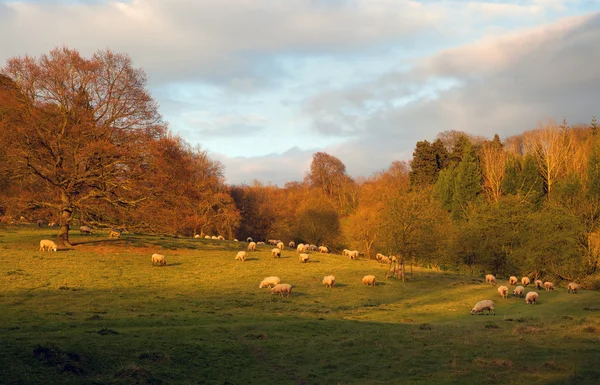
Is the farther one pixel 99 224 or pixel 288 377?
pixel 99 224

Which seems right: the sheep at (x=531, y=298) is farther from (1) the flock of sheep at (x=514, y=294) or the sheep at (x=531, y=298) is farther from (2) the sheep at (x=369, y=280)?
(2) the sheep at (x=369, y=280)

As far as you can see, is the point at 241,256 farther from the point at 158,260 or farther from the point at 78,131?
the point at 78,131

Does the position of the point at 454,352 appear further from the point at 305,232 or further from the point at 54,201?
the point at 305,232

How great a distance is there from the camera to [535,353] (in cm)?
1845

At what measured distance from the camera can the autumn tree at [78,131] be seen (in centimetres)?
4138

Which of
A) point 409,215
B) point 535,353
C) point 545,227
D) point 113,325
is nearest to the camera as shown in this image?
point 535,353

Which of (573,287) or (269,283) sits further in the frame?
(573,287)

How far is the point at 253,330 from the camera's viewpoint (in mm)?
22875

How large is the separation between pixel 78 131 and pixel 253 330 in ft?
95.7

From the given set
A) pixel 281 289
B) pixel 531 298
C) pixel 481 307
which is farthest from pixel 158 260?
pixel 531 298

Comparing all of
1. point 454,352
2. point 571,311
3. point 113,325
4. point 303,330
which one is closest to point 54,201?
point 113,325

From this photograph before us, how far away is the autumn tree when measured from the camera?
41.4 meters

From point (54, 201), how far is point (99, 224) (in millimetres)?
5173

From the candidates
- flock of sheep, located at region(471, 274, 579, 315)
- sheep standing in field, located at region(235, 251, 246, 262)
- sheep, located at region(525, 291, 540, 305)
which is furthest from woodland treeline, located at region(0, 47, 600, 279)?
sheep, located at region(525, 291, 540, 305)
